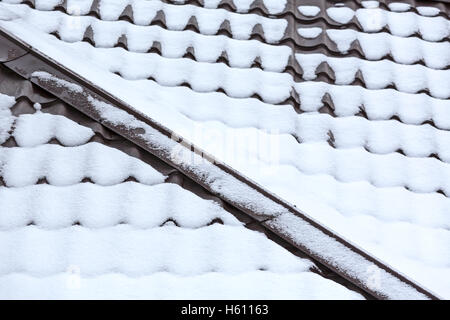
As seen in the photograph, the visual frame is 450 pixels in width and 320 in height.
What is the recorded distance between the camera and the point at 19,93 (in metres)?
2.81

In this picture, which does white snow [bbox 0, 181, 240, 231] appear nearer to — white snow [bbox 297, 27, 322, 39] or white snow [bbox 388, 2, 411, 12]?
white snow [bbox 297, 27, 322, 39]

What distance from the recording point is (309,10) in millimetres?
3732

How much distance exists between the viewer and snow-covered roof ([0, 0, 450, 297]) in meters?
2.64

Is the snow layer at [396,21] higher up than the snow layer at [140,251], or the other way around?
the snow layer at [396,21]

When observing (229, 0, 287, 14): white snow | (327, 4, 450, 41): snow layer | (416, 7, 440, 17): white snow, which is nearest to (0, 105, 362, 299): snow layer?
(229, 0, 287, 14): white snow

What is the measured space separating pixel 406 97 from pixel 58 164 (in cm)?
200

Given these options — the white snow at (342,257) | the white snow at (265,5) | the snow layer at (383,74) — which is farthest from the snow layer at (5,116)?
the snow layer at (383,74)

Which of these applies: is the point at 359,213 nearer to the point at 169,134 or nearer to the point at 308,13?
the point at 169,134

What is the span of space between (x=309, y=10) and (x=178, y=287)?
2.26 metres

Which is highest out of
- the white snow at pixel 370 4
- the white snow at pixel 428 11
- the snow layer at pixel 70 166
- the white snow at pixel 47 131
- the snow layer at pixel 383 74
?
the white snow at pixel 370 4

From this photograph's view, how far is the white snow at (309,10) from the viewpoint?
3.70 m

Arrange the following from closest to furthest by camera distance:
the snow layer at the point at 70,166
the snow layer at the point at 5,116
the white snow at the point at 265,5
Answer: the snow layer at the point at 70,166, the snow layer at the point at 5,116, the white snow at the point at 265,5

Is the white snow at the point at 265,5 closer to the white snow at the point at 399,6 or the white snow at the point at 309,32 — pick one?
the white snow at the point at 309,32

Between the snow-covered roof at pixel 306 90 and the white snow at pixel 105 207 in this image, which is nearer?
the white snow at pixel 105 207
